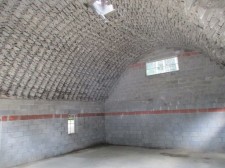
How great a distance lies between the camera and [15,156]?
5.27 meters

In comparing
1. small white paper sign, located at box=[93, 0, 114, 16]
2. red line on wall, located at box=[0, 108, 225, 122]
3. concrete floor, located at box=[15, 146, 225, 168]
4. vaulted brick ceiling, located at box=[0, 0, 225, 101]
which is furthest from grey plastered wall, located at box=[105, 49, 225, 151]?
small white paper sign, located at box=[93, 0, 114, 16]

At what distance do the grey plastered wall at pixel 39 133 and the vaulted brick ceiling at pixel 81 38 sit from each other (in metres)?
0.32

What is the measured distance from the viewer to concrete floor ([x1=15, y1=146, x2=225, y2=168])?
15.8ft

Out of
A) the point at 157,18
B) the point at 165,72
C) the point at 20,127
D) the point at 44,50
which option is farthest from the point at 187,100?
the point at 20,127

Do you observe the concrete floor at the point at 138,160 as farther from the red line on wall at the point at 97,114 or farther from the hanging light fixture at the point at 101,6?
the hanging light fixture at the point at 101,6

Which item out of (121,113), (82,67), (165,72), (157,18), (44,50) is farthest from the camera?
(121,113)

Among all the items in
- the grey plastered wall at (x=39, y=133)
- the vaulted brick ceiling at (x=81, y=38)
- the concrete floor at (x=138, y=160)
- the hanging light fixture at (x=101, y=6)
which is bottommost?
the concrete floor at (x=138, y=160)

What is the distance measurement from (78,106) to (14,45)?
3574 mm

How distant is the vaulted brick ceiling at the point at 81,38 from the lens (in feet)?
11.4

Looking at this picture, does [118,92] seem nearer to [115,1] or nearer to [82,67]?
[82,67]

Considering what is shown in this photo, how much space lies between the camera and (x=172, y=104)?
6.81 metres

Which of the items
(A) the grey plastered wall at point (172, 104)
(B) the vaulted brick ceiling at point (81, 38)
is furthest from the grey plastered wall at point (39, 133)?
(A) the grey plastered wall at point (172, 104)

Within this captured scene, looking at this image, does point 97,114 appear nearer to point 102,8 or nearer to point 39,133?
point 39,133

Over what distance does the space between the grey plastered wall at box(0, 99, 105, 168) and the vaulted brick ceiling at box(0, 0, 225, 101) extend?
1.05 feet
